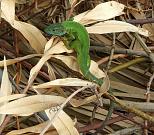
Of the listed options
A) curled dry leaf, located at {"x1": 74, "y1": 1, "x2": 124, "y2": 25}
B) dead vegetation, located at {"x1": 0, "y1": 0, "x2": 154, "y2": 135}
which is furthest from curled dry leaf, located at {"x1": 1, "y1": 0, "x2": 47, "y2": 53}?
curled dry leaf, located at {"x1": 74, "y1": 1, "x2": 124, "y2": 25}

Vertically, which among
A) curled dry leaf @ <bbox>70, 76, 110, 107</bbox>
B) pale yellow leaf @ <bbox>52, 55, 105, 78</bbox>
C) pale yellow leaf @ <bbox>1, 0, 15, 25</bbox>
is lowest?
curled dry leaf @ <bbox>70, 76, 110, 107</bbox>

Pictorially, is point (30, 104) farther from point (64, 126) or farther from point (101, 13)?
point (101, 13)

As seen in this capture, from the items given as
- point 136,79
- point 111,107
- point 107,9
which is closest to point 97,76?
point 111,107

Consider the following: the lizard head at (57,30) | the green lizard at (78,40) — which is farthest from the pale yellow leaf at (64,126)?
the lizard head at (57,30)

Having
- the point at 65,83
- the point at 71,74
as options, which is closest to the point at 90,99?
the point at 65,83

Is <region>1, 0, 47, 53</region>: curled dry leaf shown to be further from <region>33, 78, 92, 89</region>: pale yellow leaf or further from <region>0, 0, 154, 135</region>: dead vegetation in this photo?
<region>33, 78, 92, 89</region>: pale yellow leaf

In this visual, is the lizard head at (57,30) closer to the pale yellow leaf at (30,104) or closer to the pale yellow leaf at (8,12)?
the pale yellow leaf at (8,12)
